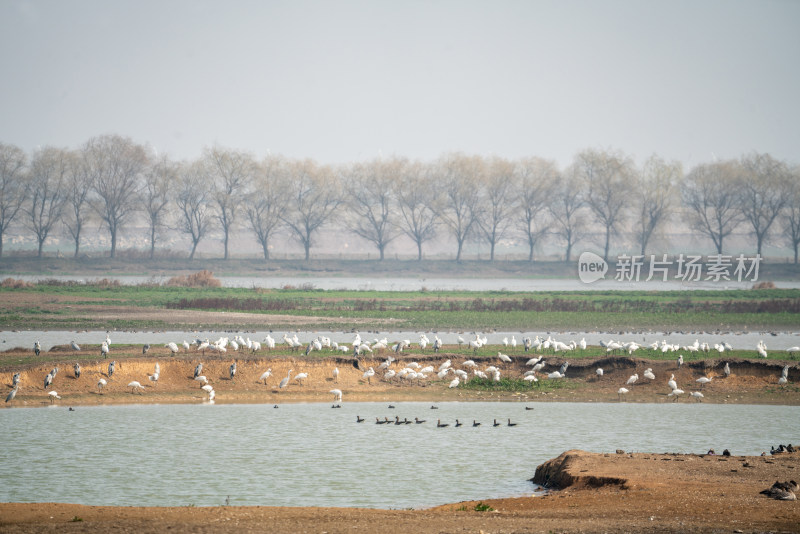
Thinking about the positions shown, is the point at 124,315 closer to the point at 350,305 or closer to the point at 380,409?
the point at 350,305

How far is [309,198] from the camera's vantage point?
395 feet

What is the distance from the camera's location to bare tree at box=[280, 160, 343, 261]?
119812 millimetres

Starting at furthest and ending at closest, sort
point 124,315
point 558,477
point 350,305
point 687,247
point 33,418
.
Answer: point 687,247
point 350,305
point 124,315
point 33,418
point 558,477

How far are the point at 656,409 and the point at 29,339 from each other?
1060 inches

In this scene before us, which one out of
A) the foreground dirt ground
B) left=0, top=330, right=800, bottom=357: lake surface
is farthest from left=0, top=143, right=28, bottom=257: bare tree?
the foreground dirt ground

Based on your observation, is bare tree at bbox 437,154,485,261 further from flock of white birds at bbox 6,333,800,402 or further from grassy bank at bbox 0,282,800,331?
flock of white birds at bbox 6,333,800,402

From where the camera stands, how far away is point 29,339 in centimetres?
3959

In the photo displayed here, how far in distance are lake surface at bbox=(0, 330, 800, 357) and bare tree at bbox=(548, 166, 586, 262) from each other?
71.6 meters

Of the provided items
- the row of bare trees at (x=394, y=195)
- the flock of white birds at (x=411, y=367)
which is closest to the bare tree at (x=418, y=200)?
the row of bare trees at (x=394, y=195)

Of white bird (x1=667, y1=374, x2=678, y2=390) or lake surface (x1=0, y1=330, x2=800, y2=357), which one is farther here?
lake surface (x1=0, y1=330, x2=800, y2=357)

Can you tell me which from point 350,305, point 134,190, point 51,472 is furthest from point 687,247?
point 51,472

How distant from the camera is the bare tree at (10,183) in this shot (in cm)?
11088

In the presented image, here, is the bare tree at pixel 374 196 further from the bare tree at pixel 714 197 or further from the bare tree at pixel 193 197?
the bare tree at pixel 714 197

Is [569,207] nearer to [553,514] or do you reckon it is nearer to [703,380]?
[703,380]
